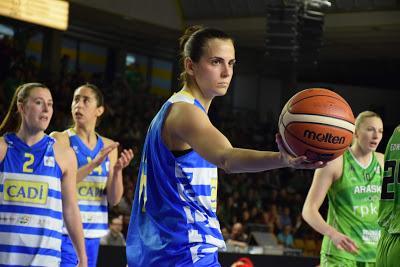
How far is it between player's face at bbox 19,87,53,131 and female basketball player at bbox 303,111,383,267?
83.1 inches

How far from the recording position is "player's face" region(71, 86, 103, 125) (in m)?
6.59

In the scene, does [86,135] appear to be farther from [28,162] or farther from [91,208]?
[28,162]

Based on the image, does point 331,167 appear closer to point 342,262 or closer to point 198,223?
point 342,262

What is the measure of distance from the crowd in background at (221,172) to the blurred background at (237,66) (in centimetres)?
3

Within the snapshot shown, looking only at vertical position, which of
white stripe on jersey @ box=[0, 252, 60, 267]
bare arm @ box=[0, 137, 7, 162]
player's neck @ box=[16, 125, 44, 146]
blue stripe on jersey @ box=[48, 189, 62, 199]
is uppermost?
player's neck @ box=[16, 125, 44, 146]

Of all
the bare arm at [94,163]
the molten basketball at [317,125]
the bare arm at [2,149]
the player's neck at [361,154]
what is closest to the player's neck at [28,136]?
the bare arm at [2,149]

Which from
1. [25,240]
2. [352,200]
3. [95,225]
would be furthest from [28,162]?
[352,200]

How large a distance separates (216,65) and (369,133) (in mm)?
2869

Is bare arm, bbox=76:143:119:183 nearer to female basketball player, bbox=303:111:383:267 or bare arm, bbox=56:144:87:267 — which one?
bare arm, bbox=56:144:87:267

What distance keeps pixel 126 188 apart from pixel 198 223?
382 inches

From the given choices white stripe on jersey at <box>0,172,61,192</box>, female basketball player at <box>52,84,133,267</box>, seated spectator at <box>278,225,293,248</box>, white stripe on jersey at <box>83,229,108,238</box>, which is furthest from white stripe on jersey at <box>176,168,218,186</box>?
seated spectator at <box>278,225,293,248</box>

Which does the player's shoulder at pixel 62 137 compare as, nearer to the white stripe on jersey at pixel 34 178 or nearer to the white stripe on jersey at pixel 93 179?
the white stripe on jersey at pixel 93 179

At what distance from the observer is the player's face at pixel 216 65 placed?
3523 mm

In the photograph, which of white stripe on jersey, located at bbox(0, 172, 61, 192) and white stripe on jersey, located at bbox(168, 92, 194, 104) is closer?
white stripe on jersey, located at bbox(168, 92, 194, 104)
